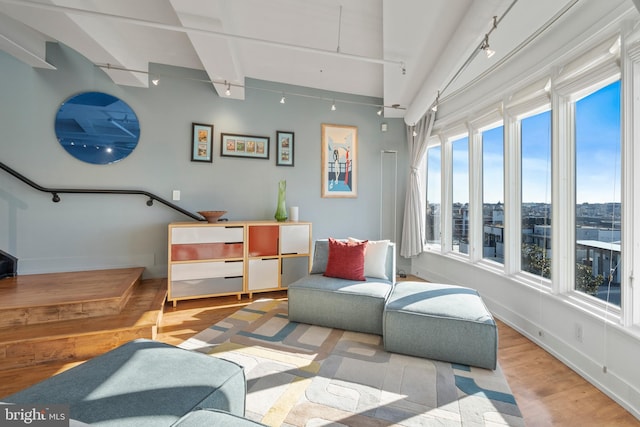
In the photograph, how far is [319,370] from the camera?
2.02 metres

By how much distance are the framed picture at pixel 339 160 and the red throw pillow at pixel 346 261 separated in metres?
1.48

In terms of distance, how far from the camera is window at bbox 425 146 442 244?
14.5 ft

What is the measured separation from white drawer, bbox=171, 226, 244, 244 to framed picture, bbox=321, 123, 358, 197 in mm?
1514

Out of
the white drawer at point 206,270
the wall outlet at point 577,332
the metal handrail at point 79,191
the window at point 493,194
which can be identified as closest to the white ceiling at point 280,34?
the window at point 493,194

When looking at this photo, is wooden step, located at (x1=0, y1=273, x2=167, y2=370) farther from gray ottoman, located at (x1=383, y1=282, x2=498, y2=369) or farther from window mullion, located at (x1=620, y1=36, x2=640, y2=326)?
window mullion, located at (x1=620, y1=36, x2=640, y2=326)

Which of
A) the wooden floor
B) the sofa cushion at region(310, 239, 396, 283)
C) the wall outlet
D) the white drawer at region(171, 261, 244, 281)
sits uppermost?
the sofa cushion at region(310, 239, 396, 283)

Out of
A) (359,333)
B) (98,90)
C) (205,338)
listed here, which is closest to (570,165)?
(359,333)

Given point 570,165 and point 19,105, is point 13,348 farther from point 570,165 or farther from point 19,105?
point 570,165

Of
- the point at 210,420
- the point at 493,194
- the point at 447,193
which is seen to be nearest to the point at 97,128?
the point at 210,420

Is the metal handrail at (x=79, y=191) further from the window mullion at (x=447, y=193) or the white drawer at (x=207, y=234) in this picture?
the window mullion at (x=447, y=193)

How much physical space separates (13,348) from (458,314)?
3.33 metres

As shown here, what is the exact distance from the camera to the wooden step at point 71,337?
2086mm

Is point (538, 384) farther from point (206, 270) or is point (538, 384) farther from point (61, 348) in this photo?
point (61, 348)

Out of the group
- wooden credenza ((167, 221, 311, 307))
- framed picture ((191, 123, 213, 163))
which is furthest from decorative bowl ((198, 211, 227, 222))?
framed picture ((191, 123, 213, 163))
